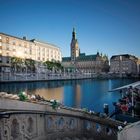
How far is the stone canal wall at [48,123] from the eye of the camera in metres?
9.11

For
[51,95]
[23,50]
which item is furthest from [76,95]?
[23,50]

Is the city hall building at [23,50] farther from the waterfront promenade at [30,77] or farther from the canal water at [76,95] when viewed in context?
the canal water at [76,95]

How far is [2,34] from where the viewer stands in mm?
114625

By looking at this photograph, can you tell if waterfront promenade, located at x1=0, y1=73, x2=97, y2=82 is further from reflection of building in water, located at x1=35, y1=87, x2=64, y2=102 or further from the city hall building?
reflection of building in water, located at x1=35, y1=87, x2=64, y2=102

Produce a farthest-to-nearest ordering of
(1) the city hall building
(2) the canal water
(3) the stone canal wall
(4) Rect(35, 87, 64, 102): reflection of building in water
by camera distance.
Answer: (1) the city hall building
(4) Rect(35, 87, 64, 102): reflection of building in water
(2) the canal water
(3) the stone canal wall

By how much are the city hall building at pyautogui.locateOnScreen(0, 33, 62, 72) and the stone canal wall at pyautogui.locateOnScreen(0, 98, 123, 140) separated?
335ft

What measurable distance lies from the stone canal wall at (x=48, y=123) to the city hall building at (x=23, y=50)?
102 metres

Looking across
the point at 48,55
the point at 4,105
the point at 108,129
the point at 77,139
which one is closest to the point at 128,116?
the point at 108,129

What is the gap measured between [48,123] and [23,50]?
12679cm

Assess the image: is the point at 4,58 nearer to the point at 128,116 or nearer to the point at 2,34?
the point at 2,34

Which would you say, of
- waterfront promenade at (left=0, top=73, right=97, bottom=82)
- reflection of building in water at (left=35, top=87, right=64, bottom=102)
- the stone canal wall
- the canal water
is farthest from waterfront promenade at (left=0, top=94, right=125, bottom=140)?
waterfront promenade at (left=0, top=73, right=97, bottom=82)

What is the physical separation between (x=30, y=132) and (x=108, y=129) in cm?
481

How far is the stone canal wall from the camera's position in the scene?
29.9 ft

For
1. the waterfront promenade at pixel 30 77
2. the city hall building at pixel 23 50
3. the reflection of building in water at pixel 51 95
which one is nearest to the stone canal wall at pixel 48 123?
the reflection of building in water at pixel 51 95
